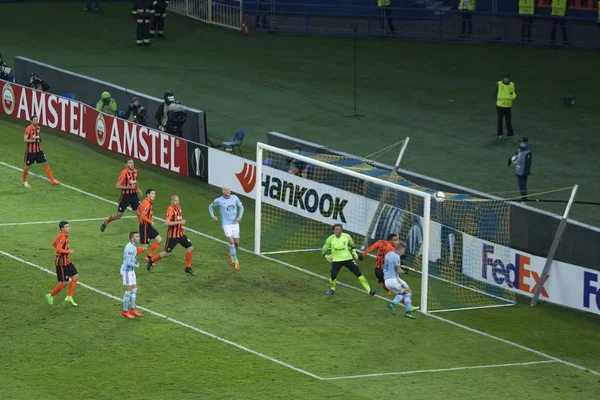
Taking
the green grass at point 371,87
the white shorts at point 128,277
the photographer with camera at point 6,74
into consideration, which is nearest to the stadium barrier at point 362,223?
the green grass at point 371,87

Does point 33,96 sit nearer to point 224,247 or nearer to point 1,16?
point 224,247

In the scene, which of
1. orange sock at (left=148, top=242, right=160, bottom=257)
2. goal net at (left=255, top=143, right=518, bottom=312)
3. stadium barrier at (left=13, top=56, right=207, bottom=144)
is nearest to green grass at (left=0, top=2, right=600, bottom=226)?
stadium barrier at (left=13, top=56, right=207, bottom=144)

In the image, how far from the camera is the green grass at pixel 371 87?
35.8 m

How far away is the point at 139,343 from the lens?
74.8 feet

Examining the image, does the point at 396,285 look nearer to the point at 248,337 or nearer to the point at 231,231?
the point at 248,337

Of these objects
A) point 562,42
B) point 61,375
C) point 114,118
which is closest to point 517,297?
point 61,375

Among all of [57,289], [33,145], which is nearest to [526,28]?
[33,145]

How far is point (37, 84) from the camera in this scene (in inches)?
1553

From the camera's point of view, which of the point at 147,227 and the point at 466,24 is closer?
the point at 147,227

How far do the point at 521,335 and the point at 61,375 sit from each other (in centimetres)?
943

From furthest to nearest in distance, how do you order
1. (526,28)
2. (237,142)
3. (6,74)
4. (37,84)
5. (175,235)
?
(526,28), (6,74), (37,84), (237,142), (175,235)

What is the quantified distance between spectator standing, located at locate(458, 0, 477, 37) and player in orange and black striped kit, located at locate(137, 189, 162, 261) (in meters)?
25.4

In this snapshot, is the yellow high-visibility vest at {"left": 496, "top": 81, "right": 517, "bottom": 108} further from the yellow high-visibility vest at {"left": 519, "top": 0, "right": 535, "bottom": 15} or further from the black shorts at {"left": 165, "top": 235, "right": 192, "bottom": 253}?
the black shorts at {"left": 165, "top": 235, "right": 192, "bottom": 253}

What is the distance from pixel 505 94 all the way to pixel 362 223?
983 cm
